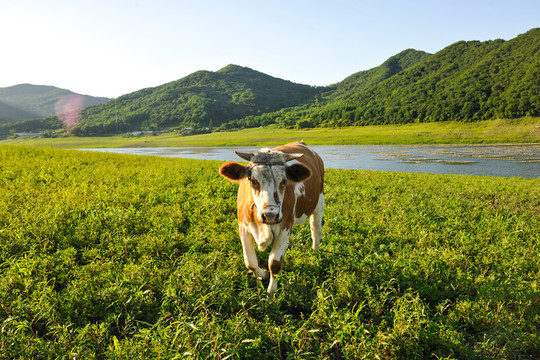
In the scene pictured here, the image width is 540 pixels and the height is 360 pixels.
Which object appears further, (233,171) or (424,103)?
(424,103)

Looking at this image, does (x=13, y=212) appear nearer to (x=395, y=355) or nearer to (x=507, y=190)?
(x=395, y=355)

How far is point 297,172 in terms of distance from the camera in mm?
3744

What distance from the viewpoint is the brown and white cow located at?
3354mm

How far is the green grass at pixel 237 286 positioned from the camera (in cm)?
288

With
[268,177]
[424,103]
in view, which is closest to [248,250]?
[268,177]

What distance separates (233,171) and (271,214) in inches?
41.5

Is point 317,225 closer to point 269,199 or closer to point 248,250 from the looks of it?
point 248,250

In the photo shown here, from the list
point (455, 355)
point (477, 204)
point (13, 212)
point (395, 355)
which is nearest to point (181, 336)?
point (395, 355)

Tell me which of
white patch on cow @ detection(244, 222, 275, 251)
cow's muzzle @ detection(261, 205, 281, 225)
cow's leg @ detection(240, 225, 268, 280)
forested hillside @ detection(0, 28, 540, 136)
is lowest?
cow's leg @ detection(240, 225, 268, 280)

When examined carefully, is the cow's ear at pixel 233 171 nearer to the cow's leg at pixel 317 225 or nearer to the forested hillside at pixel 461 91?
the cow's leg at pixel 317 225

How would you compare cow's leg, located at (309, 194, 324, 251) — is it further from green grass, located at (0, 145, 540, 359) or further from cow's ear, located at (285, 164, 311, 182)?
cow's ear, located at (285, 164, 311, 182)

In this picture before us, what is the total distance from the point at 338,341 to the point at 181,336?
175 cm

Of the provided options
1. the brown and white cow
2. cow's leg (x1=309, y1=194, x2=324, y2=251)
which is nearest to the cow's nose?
the brown and white cow

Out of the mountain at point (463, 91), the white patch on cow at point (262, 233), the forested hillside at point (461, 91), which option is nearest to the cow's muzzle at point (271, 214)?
the white patch on cow at point (262, 233)
